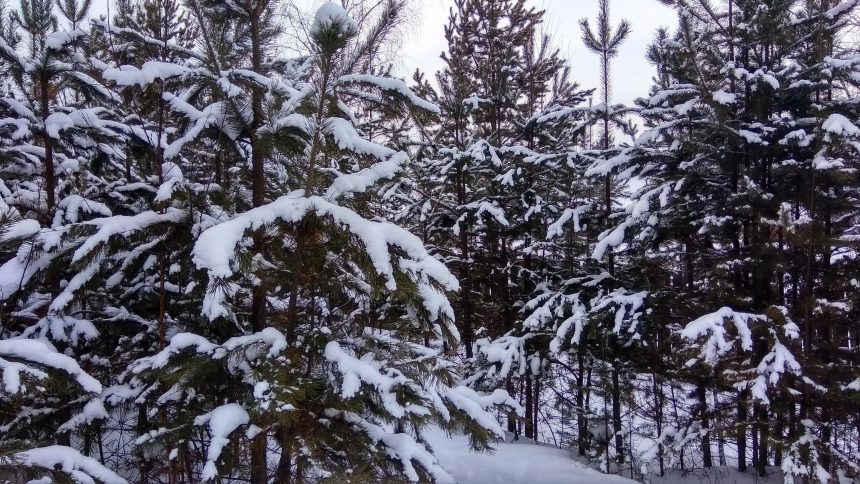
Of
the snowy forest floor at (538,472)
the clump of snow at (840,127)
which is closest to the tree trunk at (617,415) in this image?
the snowy forest floor at (538,472)

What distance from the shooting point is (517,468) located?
28.7 feet

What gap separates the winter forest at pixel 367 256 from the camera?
3.30m

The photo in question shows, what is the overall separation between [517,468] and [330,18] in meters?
7.90

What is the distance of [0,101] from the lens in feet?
17.3

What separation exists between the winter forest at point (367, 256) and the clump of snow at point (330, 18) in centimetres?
3

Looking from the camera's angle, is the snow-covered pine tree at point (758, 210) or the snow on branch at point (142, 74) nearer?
the snow on branch at point (142, 74)

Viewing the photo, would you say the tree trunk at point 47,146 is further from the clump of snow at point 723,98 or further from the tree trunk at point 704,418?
the tree trunk at point 704,418

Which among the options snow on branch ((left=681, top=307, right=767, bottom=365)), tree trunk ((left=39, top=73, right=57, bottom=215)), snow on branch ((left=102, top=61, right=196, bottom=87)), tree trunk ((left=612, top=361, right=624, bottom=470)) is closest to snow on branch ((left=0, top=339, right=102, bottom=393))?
snow on branch ((left=102, top=61, right=196, bottom=87))

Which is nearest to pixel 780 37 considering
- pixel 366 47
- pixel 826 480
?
pixel 826 480

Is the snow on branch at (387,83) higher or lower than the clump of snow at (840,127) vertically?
lower

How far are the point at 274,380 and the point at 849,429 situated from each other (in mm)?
8087

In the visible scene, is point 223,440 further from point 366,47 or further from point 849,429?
point 849,429

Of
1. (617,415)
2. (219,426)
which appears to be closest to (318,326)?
(219,426)

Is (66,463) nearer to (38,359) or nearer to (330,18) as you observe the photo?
(38,359)
